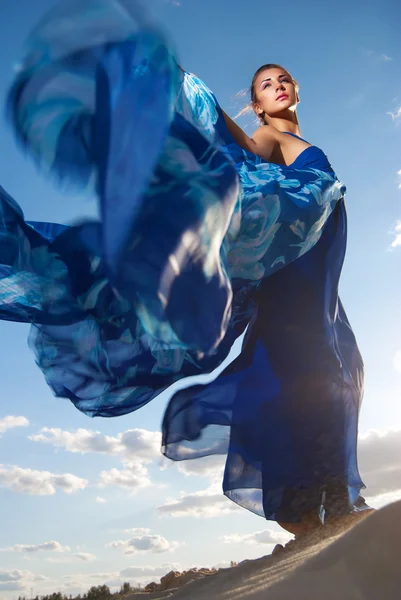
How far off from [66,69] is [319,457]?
6.30 ft

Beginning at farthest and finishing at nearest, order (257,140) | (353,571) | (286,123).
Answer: (286,123), (257,140), (353,571)

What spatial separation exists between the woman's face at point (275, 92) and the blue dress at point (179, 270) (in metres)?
0.57

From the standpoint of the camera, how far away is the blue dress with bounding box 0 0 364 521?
5.63 ft

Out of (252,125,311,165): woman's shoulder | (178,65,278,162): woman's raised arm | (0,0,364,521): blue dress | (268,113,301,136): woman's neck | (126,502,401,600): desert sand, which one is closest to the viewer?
(126,502,401,600): desert sand

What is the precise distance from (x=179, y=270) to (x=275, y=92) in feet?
6.87

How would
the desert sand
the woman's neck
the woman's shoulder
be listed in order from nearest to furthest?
the desert sand < the woman's shoulder < the woman's neck

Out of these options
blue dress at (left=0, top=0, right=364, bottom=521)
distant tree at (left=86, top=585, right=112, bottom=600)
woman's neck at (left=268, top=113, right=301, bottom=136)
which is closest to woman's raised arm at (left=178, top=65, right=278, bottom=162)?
blue dress at (left=0, top=0, right=364, bottom=521)

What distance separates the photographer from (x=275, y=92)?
3.37 m

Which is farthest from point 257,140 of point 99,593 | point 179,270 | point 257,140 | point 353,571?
point 99,593

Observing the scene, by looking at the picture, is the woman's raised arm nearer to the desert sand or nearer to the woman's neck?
the woman's neck

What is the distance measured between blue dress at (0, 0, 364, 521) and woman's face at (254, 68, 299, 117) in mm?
568

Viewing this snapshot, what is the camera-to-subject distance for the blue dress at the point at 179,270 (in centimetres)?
171

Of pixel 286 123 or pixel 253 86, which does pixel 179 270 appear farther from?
pixel 253 86

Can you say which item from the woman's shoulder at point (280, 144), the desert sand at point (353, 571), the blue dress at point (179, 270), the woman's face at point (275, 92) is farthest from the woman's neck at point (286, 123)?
the desert sand at point (353, 571)
